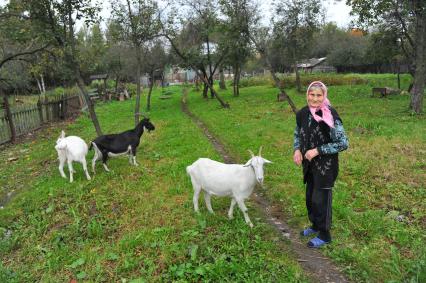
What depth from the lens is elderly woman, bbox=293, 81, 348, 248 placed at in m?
5.24

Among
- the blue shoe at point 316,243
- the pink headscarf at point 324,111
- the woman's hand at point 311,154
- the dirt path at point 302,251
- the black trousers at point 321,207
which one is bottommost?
the dirt path at point 302,251

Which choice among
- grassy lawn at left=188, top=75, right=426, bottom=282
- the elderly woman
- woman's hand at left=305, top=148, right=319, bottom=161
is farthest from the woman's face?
grassy lawn at left=188, top=75, right=426, bottom=282

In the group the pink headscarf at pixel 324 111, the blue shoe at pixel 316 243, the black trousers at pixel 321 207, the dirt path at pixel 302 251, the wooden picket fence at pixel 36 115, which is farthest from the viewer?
the wooden picket fence at pixel 36 115

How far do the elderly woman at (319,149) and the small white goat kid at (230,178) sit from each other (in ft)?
2.49

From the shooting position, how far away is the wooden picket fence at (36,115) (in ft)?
57.1

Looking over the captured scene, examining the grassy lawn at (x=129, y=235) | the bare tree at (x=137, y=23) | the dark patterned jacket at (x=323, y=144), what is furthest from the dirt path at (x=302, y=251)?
the bare tree at (x=137, y=23)

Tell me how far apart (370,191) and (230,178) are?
346cm

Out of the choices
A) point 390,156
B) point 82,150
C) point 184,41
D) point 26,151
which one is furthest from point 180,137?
point 184,41

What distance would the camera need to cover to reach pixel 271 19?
3153 cm

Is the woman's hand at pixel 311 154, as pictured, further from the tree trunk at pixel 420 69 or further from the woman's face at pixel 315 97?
the tree trunk at pixel 420 69

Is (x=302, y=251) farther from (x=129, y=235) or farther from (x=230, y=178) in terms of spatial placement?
(x=129, y=235)

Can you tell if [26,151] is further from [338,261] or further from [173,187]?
[338,261]

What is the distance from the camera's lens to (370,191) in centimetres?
778

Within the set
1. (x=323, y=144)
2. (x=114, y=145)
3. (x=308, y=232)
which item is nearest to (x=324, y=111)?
(x=323, y=144)
